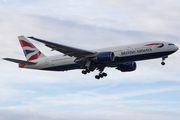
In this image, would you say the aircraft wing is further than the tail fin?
No

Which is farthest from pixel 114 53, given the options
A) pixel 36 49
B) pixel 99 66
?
pixel 36 49

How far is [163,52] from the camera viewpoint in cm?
4288

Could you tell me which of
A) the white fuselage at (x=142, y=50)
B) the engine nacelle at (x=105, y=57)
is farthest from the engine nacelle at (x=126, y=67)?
the engine nacelle at (x=105, y=57)

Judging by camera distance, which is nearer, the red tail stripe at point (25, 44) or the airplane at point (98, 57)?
the airplane at point (98, 57)

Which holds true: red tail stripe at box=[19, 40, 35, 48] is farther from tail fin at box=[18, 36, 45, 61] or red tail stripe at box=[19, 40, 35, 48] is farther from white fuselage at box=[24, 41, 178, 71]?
white fuselage at box=[24, 41, 178, 71]

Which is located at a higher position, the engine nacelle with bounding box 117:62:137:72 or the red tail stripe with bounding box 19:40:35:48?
the red tail stripe with bounding box 19:40:35:48

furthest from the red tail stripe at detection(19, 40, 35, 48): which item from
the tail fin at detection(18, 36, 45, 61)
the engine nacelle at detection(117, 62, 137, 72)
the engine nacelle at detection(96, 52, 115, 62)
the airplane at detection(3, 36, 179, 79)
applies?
the engine nacelle at detection(117, 62, 137, 72)

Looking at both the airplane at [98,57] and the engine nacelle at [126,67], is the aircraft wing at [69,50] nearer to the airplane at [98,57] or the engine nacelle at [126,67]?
the airplane at [98,57]

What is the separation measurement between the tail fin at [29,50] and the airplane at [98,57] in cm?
50

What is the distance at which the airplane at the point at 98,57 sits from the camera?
43.0 m

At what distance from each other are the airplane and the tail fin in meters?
0.50

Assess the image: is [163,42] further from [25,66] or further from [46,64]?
[25,66]

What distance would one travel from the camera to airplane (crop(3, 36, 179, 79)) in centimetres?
4297

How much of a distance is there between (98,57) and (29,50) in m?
15.3
